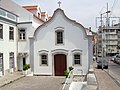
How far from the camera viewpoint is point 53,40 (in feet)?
93.1

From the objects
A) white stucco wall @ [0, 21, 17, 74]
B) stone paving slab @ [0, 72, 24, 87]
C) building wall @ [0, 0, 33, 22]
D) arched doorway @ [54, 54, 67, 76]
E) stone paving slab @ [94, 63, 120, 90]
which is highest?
building wall @ [0, 0, 33, 22]

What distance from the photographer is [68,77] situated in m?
20.3

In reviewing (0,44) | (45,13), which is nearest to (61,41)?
(0,44)

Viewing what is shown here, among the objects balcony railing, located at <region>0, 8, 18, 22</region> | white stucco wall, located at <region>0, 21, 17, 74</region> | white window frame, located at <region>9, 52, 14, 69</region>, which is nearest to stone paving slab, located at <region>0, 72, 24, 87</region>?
white stucco wall, located at <region>0, 21, 17, 74</region>

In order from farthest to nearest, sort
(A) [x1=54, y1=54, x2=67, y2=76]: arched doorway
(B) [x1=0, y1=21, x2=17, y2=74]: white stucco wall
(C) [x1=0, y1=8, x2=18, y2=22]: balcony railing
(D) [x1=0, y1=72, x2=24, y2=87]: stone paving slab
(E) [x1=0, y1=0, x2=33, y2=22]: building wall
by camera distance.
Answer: (E) [x1=0, y1=0, x2=33, y2=22]: building wall, (A) [x1=54, y1=54, x2=67, y2=76]: arched doorway, (B) [x1=0, y1=21, x2=17, y2=74]: white stucco wall, (C) [x1=0, y1=8, x2=18, y2=22]: balcony railing, (D) [x1=0, y1=72, x2=24, y2=87]: stone paving slab

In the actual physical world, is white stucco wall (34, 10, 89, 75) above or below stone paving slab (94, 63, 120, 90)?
above

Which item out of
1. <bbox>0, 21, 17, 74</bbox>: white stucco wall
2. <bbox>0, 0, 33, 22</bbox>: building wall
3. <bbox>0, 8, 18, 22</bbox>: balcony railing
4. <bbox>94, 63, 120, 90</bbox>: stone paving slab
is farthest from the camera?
<bbox>0, 0, 33, 22</bbox>: building wall

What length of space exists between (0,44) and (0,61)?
1.92 metres

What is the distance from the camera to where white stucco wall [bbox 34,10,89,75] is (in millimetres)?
27812

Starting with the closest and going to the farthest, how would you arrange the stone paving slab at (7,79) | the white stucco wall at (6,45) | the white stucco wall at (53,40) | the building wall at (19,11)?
the stone paving slab at (7,79)
the white stucco wall at (6,45)
the white stucco wall at (53,40)
the building wall at (19,11)

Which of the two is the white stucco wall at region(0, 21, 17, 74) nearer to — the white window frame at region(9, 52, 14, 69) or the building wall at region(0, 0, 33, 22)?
the white window frame at region(9, 52, 14, 69)

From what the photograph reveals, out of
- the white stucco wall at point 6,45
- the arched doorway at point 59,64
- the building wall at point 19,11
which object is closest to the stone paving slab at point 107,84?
the arched doorway at point 59,64

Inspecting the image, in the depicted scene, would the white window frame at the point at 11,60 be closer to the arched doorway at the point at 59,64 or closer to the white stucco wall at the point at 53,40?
the white stucco wall at the point at 53,40

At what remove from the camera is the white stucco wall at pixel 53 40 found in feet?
91.2
